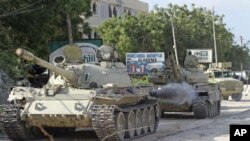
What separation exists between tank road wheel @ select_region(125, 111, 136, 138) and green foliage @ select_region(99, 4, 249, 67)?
2711 cm

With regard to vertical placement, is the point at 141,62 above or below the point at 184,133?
above

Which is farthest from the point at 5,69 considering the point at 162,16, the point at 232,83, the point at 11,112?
the point at 162,16

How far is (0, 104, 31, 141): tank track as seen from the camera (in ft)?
43.7

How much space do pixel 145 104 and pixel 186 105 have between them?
16.9 ft

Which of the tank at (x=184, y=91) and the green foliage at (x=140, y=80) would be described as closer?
Result: the green foliage at (x=140, y=80)

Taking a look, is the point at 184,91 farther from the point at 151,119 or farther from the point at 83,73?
the point at 83,73

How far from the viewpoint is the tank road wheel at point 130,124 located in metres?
14.0

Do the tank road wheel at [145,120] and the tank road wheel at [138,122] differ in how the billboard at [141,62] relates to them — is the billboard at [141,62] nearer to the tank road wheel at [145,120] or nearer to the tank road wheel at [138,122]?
the tank road wheel at [145,120]

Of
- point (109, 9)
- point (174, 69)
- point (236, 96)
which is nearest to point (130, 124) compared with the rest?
point (174, 69)

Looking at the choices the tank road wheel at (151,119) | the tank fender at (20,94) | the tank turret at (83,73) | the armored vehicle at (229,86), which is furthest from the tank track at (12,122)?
the armored vehicle at (229,86)

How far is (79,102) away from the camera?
12703 millimetres

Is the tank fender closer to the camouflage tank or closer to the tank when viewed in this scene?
the camouflage tank

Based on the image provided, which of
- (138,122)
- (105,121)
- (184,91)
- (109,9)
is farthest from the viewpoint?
(109,9)

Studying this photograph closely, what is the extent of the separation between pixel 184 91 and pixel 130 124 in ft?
20.9
